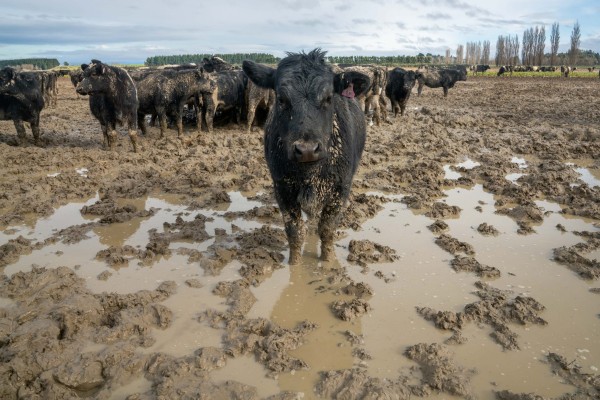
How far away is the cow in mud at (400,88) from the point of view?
16.8 metres

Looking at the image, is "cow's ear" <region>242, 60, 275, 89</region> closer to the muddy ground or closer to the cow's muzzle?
the cow's muzzle

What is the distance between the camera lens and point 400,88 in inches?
666

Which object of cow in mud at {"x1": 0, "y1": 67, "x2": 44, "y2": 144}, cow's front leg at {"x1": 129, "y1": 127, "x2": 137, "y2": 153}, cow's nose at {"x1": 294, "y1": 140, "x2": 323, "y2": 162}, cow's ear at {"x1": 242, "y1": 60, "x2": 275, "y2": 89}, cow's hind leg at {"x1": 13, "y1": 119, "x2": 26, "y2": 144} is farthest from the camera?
cow's hind leg at {"x1": 13, "y1": 119, "x2": 26, "y2": 144}

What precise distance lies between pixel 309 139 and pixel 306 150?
5.1 inches

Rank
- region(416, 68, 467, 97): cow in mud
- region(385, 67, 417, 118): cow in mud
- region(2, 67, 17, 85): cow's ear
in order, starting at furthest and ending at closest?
1. region(416, 68, 467, 97): cow in mud
2. region(385, 67, 417, 118): cow in mud
3. region(2, 67, 17, 85): cow's ear

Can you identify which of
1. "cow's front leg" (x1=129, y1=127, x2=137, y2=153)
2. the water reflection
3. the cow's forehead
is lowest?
the water reflection

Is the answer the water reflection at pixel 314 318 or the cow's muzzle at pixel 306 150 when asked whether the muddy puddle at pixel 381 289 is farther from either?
the cow's muzzle at pixel 306 150

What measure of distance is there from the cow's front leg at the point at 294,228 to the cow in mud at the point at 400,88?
13587mm

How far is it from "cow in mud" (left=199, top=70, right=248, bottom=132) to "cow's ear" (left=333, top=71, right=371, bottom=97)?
8.98 meters

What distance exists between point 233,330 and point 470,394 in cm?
195

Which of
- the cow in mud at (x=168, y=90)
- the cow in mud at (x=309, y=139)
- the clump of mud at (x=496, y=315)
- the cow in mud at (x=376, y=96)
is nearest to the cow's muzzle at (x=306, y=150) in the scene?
the cow in mud at (x=309, y=139)

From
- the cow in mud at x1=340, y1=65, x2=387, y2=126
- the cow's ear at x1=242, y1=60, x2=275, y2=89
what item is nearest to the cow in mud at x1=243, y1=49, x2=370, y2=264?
the cow's ear at x1=242, y1=60, x2=275, y2=89

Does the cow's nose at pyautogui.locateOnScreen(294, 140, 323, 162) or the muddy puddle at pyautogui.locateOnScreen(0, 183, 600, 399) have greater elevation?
the cow's nose at pyautogui.locateOnScreen(294, 140, 323, 162)

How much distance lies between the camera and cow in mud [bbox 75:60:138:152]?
9.45m
